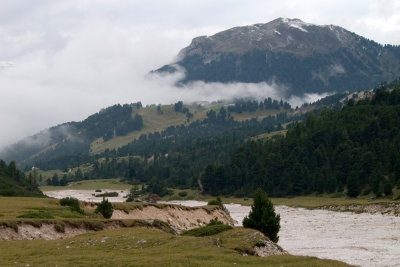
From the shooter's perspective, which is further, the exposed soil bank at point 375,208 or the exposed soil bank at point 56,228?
the exposed soil bank at point 375,208

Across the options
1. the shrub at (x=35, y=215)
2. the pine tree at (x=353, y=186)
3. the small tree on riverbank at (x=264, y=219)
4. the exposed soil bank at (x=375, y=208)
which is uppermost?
the shrub at (x=35, y=215)

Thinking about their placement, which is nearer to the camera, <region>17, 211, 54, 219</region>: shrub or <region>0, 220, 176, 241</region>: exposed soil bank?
<region>0, 220, 176, 241</region>: exposed soil bank

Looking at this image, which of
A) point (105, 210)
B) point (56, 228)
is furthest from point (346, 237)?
point (56, 228)

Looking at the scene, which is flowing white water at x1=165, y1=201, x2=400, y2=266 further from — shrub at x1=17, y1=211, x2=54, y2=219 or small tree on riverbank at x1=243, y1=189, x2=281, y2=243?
shrub at x1=17, y1=211, x2=54, y2=219

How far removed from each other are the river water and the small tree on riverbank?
637 cm

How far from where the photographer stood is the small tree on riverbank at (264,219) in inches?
2346

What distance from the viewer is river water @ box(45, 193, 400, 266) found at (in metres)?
59.0

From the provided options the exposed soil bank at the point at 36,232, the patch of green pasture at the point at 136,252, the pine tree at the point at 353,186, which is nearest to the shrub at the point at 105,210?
the exposed soil bank at the point at 36,232

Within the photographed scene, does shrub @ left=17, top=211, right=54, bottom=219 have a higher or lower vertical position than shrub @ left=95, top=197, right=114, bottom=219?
higher

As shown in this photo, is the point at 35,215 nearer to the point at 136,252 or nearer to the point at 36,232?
the point at 36,232

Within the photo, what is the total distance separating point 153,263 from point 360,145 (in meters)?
181

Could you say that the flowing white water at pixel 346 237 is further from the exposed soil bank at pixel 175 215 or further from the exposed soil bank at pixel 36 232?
the exposed soil bank at pixel 36 232

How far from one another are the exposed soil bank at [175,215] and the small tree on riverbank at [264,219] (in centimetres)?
2380

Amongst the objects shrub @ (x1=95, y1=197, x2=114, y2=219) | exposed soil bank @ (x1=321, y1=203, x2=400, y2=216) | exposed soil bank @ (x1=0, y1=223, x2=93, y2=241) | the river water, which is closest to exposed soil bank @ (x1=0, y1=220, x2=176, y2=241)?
exposed soil bank @ (x1=0, y1=223, x2=93, y2=241)
